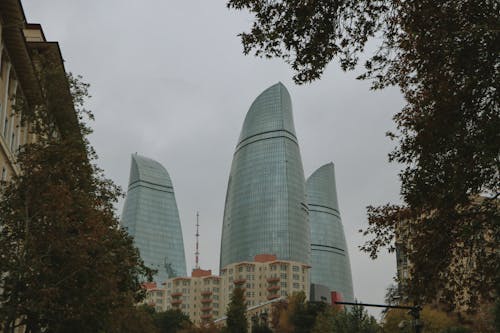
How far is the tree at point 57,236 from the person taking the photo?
1011 inches

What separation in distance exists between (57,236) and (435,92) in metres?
15.4

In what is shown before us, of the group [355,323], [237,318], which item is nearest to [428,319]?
[355,323]

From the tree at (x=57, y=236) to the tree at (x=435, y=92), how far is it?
13.0 meters

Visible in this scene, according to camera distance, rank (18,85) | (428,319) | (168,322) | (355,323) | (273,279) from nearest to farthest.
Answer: (18,85) → (355,323) → (428,319) → (168,322) → (273,279)

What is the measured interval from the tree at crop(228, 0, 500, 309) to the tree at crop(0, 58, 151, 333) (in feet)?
42.6

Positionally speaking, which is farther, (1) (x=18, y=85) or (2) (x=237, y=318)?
(2) (x=237, y=318)

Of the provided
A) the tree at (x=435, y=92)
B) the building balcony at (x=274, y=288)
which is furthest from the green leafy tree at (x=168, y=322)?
the tree at (x=435, y=92)

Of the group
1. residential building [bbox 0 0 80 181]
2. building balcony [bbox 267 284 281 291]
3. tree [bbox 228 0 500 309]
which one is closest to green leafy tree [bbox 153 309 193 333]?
building balcony [bbox 267 284 281 291]

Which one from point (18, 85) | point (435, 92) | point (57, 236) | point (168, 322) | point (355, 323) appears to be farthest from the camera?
point (168, 322)

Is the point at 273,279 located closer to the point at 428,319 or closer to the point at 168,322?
the point at 168,322

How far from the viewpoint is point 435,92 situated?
15.7 m

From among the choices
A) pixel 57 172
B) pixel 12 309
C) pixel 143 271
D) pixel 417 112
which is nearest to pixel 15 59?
pixel 143 271

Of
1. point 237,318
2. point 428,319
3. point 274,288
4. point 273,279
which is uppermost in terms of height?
point 273,279

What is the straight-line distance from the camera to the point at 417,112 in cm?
1723
